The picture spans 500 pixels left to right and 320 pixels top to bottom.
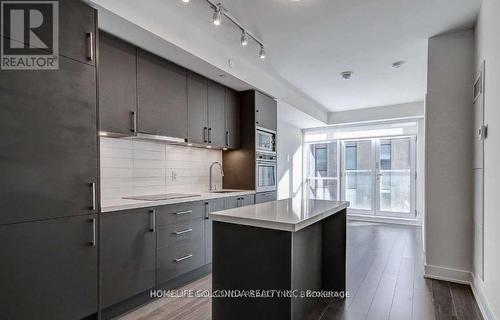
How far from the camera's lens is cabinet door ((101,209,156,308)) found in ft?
6.96

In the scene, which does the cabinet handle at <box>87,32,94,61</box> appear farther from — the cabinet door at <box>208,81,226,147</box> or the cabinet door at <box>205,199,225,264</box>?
the cabinet door at <box>205,199,225,264</box>

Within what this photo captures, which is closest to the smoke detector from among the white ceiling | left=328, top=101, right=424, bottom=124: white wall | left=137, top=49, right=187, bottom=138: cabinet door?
the white ceiling

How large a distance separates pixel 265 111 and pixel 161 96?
1816mm

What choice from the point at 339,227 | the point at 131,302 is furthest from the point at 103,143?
the point at 339,227

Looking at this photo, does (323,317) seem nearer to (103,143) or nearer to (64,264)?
(64,264)

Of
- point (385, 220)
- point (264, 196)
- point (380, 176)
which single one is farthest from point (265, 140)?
point (385, 220)

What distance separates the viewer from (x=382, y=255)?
380 cm

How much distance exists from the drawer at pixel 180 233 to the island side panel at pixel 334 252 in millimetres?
1338

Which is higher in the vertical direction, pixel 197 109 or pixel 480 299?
pixel 197 109

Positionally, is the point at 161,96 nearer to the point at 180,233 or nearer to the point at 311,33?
the point at 180,233

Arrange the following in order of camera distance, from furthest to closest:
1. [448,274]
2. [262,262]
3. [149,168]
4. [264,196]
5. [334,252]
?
1. [264,196]
2. [149,168]
3. [448,274]
4. [334,252]
5. [262,262]

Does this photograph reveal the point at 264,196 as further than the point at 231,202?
Yes

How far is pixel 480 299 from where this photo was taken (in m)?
2.35

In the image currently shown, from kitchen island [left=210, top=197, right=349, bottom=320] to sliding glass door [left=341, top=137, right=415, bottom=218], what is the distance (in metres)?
4.98
